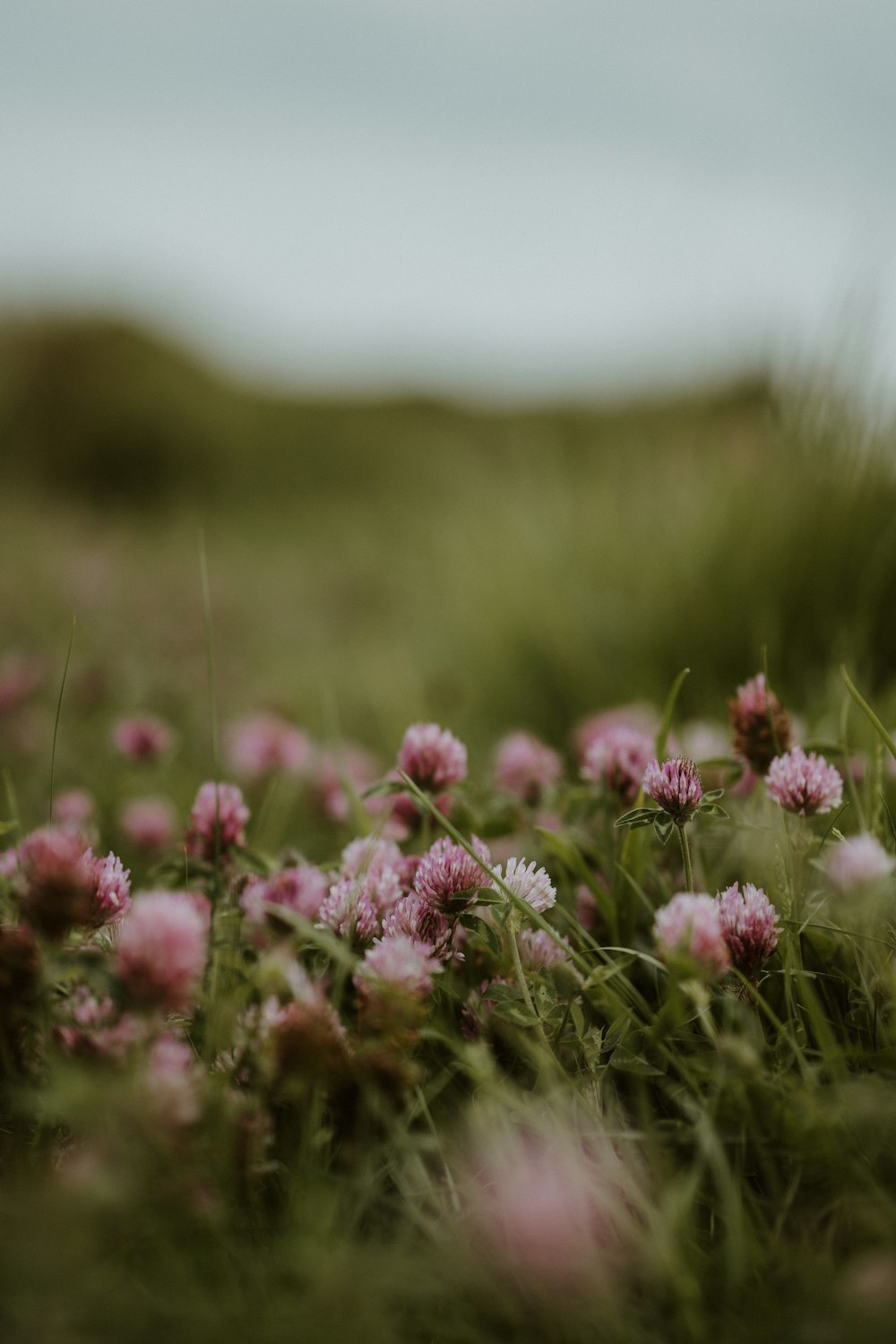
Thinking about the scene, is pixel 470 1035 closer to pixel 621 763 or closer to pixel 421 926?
pixel 421 926

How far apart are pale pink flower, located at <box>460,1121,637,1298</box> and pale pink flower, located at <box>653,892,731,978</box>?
0.50 feet

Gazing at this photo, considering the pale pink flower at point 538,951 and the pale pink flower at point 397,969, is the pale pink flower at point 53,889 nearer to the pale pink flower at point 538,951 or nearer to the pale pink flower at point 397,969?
the pale pink flower at point 397,969

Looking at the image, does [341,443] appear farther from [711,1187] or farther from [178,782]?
[711,1187]

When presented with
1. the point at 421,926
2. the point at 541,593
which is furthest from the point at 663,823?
the point at 541,593

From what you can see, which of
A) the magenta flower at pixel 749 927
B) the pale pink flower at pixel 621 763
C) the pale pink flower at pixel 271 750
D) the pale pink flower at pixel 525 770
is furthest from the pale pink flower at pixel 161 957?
the pale pink flower at pixel 271 750

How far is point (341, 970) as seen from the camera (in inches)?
30.8

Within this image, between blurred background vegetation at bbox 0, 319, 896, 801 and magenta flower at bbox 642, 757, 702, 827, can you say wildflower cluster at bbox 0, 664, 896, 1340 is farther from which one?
blurred background vegetation at bbox 0, 319, 896, 801

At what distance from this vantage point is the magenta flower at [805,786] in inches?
33.7

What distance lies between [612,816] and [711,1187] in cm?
45

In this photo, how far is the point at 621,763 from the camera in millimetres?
1093

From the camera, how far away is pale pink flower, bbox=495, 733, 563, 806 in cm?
130

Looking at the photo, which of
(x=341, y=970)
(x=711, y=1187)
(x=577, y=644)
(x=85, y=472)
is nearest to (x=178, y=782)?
(x=577, y=644)

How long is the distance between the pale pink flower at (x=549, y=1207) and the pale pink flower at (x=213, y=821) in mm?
444

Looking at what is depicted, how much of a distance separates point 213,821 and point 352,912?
0.24 metres
